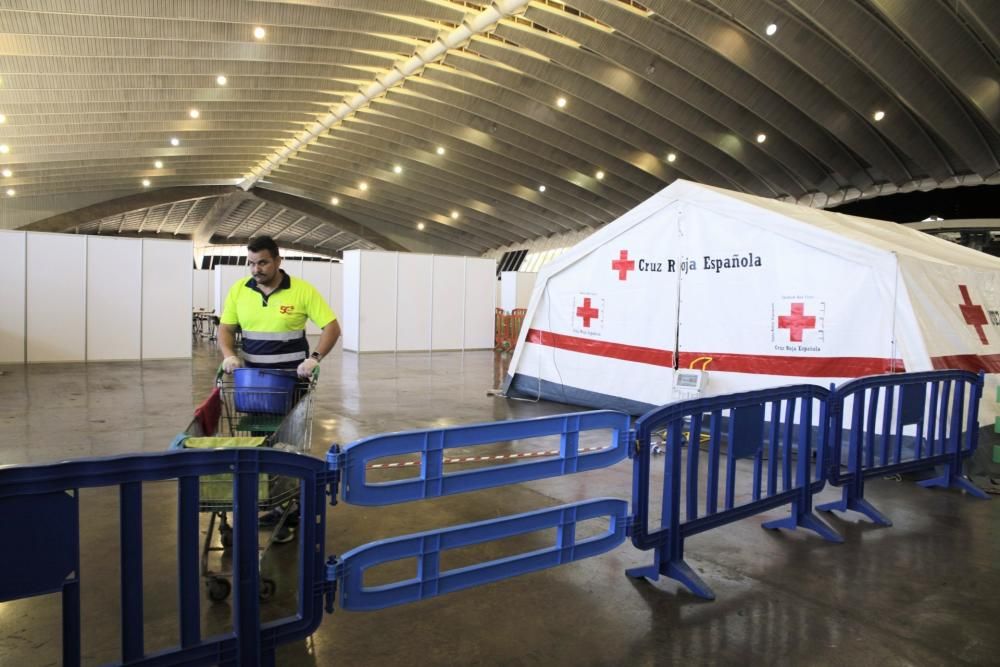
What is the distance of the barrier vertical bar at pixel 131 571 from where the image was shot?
6.53ft

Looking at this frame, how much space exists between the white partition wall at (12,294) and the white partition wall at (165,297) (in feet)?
6.77

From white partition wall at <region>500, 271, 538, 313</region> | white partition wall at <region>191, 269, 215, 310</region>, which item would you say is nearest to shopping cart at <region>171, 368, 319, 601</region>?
white partition wall at <region>500, 271, 538, 313</region>

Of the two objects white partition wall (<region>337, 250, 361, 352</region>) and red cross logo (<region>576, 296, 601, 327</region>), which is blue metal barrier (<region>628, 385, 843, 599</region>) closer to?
red cross logo (<region>576, 296, 601, 327</region>)

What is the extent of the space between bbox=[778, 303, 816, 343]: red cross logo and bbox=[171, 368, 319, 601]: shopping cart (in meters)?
4.96

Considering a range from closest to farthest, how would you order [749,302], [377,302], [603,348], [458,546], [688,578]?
[458,546] → [688,578] → [749,302] → [603,348] → [377,302]

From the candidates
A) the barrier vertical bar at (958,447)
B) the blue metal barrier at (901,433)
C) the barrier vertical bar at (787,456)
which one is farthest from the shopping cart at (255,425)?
the barrier vertical bar at (958,447)

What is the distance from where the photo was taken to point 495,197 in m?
34.2

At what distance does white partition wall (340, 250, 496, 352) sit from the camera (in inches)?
653

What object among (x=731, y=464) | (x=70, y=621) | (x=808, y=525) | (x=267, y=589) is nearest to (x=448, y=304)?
(x=808, y=525)

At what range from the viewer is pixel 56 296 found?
41.8 ft

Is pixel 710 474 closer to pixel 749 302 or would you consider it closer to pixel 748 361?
pixel 748 361

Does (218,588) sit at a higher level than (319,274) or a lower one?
lower

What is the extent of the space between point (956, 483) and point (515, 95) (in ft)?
62.7

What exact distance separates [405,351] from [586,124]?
11521 mm
